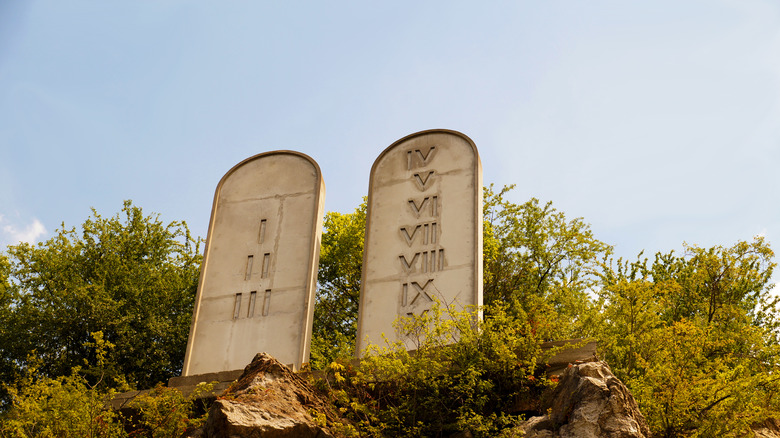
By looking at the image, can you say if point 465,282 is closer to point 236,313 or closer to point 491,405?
point 491,405

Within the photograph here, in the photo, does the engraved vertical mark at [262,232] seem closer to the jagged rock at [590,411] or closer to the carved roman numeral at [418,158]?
the carved roman numeral at [418,158]

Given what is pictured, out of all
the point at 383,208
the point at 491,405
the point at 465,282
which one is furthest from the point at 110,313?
the point at 491,405

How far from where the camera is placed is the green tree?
22.9 meters

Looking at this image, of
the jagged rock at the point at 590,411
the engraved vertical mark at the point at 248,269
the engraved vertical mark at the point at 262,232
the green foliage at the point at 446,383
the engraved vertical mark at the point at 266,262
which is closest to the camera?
the jagged rock at the point at 590,411

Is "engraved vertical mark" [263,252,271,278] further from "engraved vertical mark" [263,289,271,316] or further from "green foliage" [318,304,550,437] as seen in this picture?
"green foliage" [318,304,550,437]

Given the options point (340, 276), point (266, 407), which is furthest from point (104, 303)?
point (266, 407)

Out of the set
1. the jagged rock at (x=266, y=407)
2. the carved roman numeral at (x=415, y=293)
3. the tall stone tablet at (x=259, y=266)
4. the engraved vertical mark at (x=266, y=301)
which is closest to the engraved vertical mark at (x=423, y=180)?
the tall stone tablet at (x=259, y=266)

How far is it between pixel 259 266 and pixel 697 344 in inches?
324

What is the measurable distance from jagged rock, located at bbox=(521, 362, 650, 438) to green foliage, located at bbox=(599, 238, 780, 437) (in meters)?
1.28

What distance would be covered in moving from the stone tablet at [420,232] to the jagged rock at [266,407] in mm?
3202

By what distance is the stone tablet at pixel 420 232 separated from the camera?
14805 millimetres

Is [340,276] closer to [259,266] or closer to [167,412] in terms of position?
[259,266]

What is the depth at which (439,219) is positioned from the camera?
617 inches

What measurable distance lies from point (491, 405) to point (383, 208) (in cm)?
570
